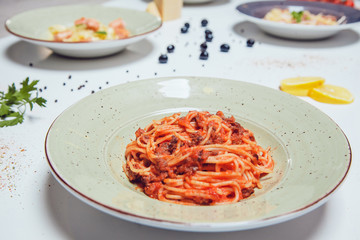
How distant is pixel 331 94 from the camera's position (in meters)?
2.37

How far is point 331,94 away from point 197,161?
130 cm

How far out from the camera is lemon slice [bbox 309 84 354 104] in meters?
2.34

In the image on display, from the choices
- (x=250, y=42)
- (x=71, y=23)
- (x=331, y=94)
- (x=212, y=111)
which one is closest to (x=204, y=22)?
(x=250, y=42)

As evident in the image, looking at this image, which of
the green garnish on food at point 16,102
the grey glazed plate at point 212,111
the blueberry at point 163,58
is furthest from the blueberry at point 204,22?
the green garnish on food at point 16,102

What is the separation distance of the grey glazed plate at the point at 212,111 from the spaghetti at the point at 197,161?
2.5 inches

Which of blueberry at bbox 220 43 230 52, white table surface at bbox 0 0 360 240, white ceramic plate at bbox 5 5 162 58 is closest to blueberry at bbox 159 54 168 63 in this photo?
white table surface at bbox 0 0 360 240

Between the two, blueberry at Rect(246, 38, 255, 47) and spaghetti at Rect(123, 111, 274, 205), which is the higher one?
spaghetti at Rect(123, 111, 274, 205)

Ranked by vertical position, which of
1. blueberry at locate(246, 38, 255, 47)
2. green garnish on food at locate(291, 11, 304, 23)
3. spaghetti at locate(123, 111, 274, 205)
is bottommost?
blueberry at locate(246, 38, 255, 47)

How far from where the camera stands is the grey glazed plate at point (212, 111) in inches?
43.7

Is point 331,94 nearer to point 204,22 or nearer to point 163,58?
point 163,58

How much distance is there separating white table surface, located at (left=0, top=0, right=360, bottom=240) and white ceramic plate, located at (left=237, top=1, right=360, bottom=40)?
105mm

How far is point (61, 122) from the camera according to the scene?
153cm

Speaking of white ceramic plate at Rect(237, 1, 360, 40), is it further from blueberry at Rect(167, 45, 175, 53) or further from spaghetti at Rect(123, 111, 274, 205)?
spaghetti at Rect(123, 111, 274, 205)

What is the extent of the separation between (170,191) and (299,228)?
0.48m
